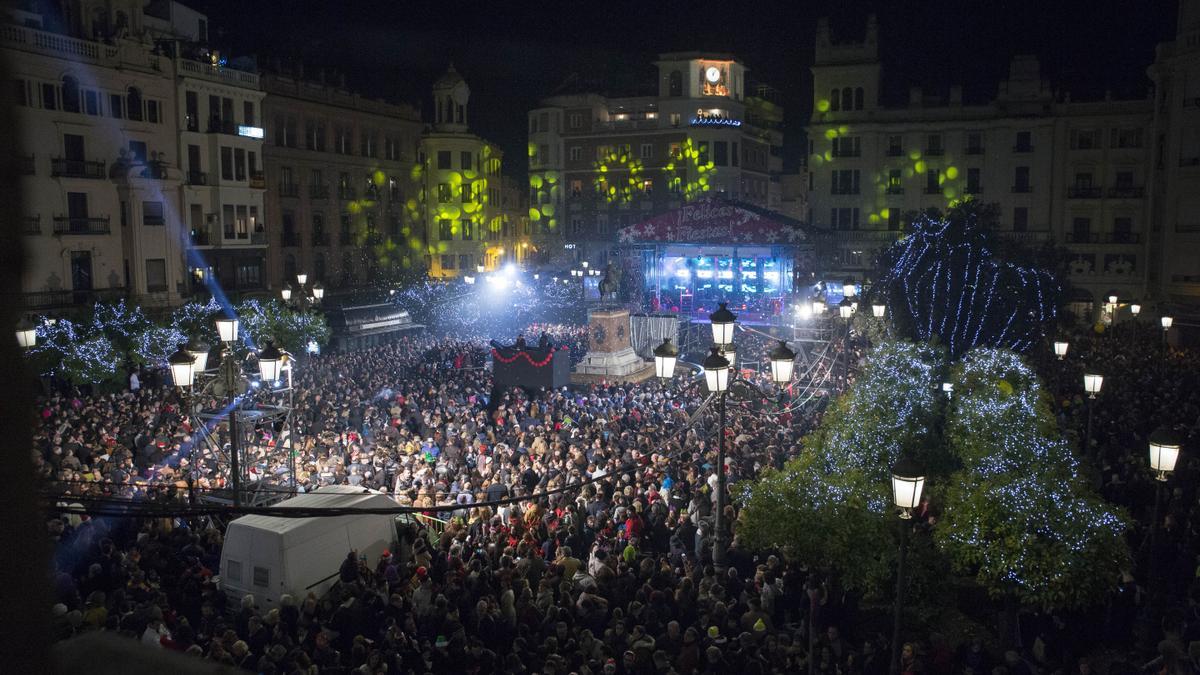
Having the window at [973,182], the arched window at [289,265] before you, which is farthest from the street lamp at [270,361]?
the window at [973,182]

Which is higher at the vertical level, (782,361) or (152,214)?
(152,214)

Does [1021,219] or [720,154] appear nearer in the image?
[1021,219]

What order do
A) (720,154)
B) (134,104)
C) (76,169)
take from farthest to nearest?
(720,154) → (134,104) → (76,169)

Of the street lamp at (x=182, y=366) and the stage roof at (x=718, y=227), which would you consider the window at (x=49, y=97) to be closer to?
the stage roof at (x=718, y=227)

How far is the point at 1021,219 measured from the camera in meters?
55.2

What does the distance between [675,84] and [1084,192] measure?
29344 mm

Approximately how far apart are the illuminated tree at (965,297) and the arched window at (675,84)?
42503 millimetres

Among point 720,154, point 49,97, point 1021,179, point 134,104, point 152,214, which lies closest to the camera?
point 49,97

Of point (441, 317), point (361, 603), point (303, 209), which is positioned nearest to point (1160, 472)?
point (361, 603)

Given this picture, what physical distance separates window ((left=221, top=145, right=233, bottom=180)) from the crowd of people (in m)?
24.6

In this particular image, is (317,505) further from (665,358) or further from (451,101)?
(451,101)

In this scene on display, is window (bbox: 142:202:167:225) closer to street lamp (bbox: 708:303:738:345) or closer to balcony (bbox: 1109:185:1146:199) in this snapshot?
street lamp (bbox: 708:303:738:345)

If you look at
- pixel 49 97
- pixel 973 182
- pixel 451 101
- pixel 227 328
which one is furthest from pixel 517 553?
pixel 451 101

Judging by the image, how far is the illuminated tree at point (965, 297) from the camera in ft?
91.4
